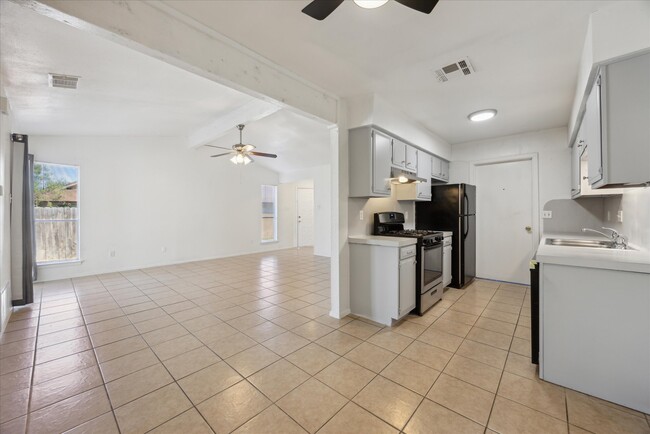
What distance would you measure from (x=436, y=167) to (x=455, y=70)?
231 cm

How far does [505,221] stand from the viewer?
4.53 meters

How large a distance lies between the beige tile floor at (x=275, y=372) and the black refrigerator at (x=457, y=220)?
612 millimetres

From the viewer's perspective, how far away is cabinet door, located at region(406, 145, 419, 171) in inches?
147

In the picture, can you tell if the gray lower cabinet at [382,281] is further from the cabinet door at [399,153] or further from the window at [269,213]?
the window at [269,213]

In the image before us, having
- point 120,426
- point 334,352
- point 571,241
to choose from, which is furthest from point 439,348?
point 120,426

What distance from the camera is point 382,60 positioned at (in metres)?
2.30

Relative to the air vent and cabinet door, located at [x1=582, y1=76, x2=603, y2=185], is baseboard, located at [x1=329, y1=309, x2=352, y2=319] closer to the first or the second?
cabinet door, located at [x1=582, y1=76, x2=603, y2=185]

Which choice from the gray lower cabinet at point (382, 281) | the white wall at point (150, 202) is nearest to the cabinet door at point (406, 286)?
the gray lower cabinet at point (382, 281)

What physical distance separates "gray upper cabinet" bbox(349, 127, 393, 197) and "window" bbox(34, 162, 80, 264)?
5.45 metres

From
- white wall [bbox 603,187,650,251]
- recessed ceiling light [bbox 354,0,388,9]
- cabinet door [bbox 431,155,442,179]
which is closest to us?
recessed ceiling light [bbox 354,0,388,9]

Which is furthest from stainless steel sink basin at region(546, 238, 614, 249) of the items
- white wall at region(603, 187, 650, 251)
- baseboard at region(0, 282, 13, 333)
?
baseboard at region(0, 282, 13, 333)

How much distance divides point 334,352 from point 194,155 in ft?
20.0

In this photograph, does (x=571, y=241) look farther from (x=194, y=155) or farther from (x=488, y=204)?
(x=194, y=155)

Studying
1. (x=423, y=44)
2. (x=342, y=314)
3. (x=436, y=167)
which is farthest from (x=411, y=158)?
(x=342, y=314)
